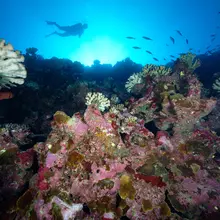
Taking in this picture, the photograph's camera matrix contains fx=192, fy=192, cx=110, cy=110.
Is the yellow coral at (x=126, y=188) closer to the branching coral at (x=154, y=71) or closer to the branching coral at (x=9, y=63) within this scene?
the branching coral at (x=9, y=63)

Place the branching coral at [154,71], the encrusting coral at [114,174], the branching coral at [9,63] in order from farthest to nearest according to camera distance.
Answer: the branching coral at [154,71] → the branching coral at [9,63] → the encrusting coral at [114,174]

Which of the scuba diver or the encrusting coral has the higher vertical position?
the scuba diver

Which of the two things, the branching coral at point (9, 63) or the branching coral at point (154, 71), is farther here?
the branching coral at point (154, 71)

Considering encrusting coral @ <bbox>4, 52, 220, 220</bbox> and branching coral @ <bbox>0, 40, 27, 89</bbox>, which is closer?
encrusting coral @ <bbox>4, 52, 220, 220</bbox>

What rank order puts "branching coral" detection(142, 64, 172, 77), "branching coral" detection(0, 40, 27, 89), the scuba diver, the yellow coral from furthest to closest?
1. the scuba diver
2. "branching coral" detection(142, 64, 172, 77)
3. "branching coral" detection(0, 40, 27, 89)
4. the yellow coral

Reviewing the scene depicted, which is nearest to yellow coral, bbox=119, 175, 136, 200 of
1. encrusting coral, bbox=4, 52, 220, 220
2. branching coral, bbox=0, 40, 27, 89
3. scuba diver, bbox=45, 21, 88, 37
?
encrusting coral, bbox=4, 52, 220, 220

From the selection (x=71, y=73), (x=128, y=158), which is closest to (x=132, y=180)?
(x=128, y=158)

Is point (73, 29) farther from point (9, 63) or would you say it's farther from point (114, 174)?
point (114, 174)

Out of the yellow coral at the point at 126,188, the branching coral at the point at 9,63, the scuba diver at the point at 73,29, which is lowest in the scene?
the yellow coral at the point at 126,188

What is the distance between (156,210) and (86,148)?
2.08 m

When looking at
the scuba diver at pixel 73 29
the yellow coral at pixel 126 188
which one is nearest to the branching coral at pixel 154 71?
the yellow coral at pixel 126 188

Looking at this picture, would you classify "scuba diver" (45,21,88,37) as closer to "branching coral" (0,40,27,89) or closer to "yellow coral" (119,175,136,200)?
"branching coral" (0,40,27,89)

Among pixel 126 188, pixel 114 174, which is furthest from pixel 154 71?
pixel 126 188

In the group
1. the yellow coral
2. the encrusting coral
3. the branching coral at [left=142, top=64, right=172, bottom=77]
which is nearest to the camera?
the encrusting coral
